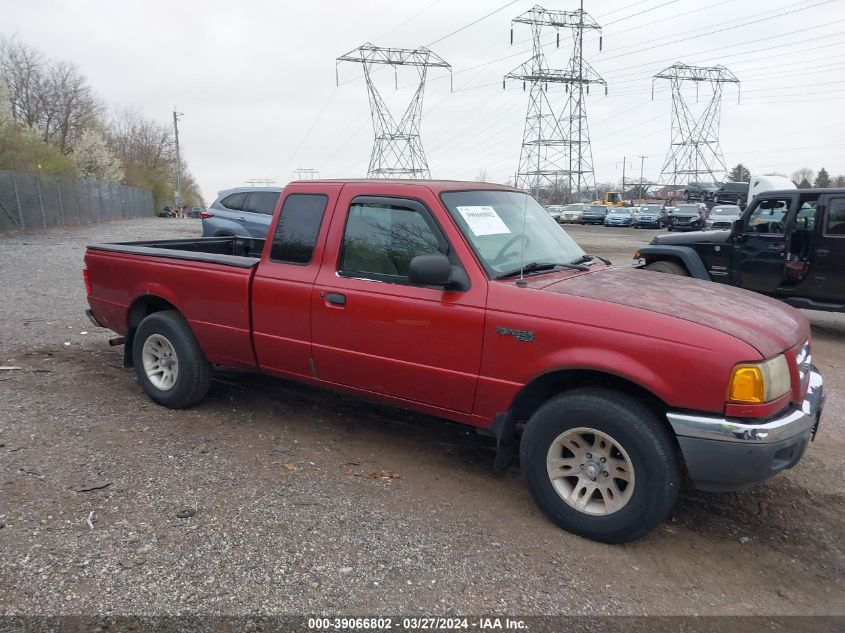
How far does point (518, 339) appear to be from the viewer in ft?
11.3

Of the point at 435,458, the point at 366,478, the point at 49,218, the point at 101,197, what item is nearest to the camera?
the point at 366,478

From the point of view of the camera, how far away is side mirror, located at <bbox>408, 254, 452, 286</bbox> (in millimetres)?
3467

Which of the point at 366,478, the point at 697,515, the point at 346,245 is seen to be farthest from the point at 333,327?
the point at 697,515

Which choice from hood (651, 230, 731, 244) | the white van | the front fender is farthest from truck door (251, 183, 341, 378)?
the white van

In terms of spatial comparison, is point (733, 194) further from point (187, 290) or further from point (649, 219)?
point (187, 290)

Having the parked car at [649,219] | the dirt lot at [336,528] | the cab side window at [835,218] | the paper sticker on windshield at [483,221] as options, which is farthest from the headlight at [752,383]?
the parked car at [649,219]

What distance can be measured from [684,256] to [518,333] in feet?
20.7

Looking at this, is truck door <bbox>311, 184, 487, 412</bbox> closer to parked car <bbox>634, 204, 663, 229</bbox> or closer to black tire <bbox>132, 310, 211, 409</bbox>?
black tire <bbox>132, 310, 211, 409</bbox>

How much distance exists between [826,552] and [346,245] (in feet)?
10.8

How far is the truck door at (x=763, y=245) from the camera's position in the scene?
878cm

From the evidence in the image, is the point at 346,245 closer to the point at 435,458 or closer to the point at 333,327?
the point at 333,327

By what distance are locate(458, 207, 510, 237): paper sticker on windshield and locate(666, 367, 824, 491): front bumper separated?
1565mm

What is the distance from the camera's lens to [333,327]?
4.12m

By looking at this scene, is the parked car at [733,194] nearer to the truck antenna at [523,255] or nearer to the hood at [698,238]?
the hood at [698,238]
